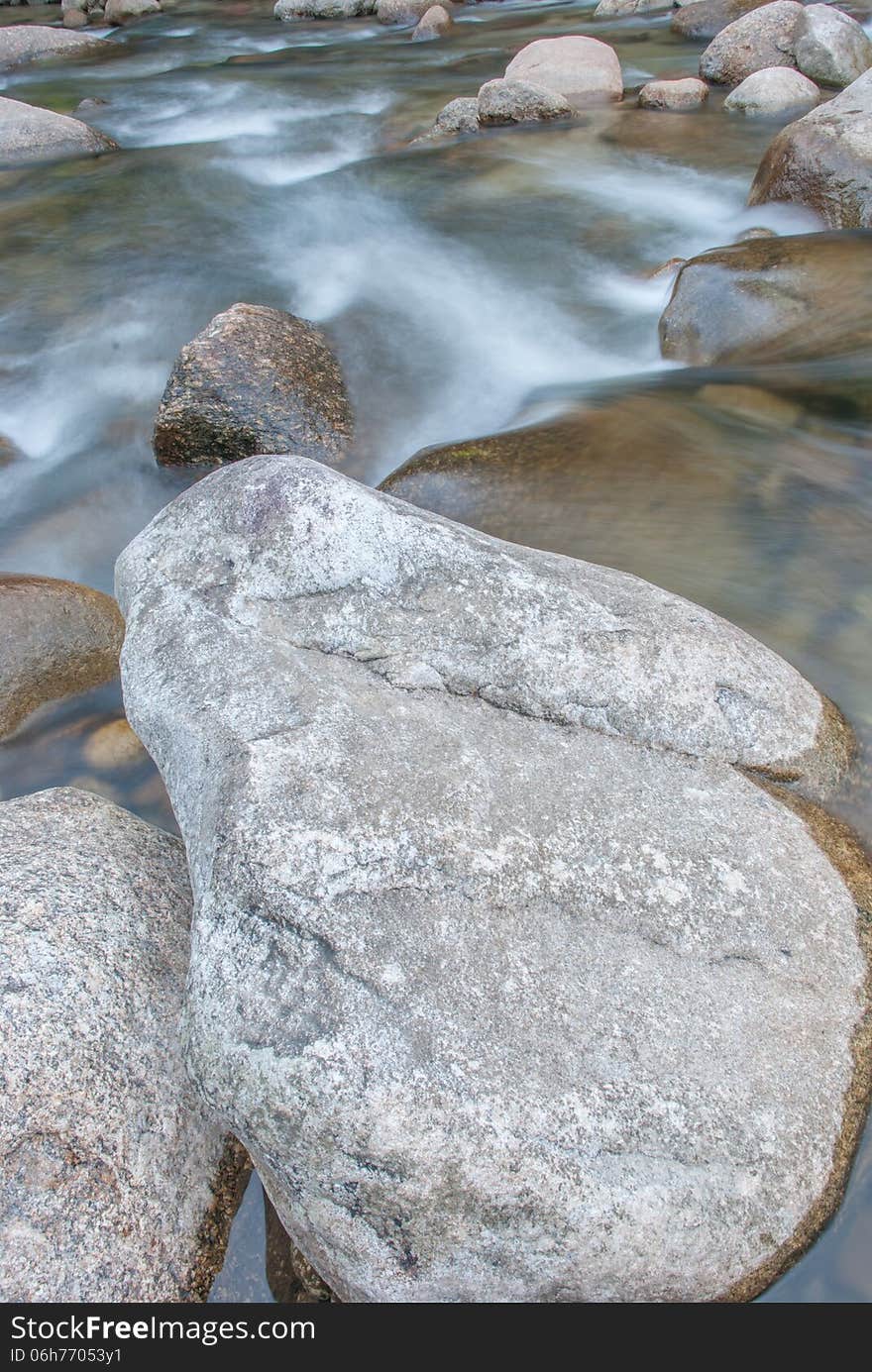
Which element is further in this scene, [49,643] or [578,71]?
[578,71]

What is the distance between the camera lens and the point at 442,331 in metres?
6.84

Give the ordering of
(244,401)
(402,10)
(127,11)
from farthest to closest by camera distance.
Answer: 1. (127,11)
2. (402,10)
3. (244,401)

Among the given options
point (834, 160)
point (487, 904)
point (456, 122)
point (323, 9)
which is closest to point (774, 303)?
point (834, 160)

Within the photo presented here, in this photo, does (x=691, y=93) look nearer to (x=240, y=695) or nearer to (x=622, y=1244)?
(x=240, y=695)

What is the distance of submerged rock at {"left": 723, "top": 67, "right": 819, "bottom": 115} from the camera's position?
9.90 m

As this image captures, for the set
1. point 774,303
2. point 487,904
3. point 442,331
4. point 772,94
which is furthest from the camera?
point 772,94

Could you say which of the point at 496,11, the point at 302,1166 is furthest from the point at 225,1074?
the point at 496,11

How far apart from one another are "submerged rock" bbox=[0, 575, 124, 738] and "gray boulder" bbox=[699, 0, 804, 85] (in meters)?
10.3

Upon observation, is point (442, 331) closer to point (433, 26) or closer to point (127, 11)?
point (433, 26)

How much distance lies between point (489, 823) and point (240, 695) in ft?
2.34

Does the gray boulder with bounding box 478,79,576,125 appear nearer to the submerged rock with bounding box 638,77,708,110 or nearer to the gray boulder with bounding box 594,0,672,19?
the submerged rock with bounding box 638,77,708,110

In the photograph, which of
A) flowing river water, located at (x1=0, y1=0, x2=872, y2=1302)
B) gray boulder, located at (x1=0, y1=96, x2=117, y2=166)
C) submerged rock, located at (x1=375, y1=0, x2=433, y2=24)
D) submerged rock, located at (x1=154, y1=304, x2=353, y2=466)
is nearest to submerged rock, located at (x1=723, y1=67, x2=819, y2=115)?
flowing river water, located at (x1=0, y1=0, x2=872, y2=1302)

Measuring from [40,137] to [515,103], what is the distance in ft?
16.7
